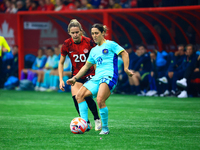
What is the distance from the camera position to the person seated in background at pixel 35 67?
1532 cm

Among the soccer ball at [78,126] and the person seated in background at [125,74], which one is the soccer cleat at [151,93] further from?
the soccer ball at [78,126]

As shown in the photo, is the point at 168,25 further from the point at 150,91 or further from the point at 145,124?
the point at 145,124

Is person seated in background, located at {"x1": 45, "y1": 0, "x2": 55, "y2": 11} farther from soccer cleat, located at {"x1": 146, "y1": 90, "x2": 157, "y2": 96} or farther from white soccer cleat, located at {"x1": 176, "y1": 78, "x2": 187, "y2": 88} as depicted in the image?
white soccer cleat, located at {"x1": 176, "y1": 78, "x2": 187, "y2": 88}

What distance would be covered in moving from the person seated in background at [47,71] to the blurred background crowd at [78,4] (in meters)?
2.16

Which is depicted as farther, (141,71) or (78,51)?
(141,71)

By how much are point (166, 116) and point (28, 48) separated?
9.22 m

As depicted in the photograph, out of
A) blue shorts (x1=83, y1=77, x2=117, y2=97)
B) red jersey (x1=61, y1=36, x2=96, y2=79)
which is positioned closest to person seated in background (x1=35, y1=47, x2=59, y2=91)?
red jersey (x1=61, y1=36, x2=96, y2=79)

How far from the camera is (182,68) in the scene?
486 inches

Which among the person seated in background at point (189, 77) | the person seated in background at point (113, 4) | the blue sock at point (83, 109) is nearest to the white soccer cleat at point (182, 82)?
the person seated in background at point (189, 77)

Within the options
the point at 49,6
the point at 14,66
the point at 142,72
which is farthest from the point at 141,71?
the point at 49,6

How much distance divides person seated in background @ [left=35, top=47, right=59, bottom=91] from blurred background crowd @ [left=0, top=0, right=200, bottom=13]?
2165mm

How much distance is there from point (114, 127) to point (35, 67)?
944cm

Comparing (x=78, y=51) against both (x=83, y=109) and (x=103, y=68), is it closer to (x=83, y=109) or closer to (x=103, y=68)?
(x=103, y=68)

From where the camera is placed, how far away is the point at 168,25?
531 inches
